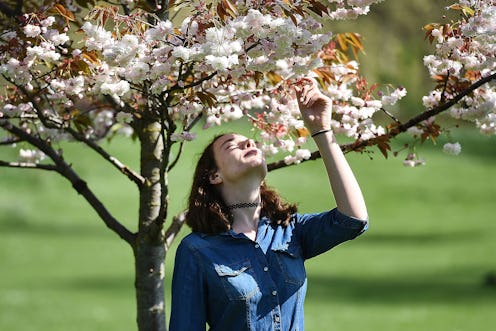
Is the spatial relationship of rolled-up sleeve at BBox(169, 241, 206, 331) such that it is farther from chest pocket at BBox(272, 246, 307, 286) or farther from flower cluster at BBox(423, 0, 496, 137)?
flower cluster at BBox(423, 0, 496, 137)

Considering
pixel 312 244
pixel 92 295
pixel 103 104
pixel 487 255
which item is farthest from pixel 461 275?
pixel 312 244

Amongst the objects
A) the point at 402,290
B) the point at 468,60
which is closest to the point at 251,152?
the point at 468,60

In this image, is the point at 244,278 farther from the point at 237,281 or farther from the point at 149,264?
the point at 149,264

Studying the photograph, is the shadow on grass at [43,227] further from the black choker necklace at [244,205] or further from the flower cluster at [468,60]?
the black choker necklace at [244,205]

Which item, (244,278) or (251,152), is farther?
(251,152)

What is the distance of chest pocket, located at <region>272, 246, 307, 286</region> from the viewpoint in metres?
3.13

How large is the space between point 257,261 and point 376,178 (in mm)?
19994

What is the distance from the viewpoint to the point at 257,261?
123 inches

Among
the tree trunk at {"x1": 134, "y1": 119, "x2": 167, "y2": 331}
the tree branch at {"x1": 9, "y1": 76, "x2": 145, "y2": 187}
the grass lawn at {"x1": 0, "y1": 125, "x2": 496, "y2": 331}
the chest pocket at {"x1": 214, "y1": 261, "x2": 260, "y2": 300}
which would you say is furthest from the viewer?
the grass lawn at {"x1": 0, "y1": 125, "x2": 496, "y2": 331}

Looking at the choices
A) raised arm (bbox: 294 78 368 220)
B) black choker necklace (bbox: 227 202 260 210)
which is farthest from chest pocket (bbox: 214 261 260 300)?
raised arm (bbox: 294 78 368 220)

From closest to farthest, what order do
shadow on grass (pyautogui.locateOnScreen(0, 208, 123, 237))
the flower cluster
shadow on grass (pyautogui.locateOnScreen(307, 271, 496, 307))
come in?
1. the flower cluster
2. shadow on grass (pyautogui.locateOnScreen(307, 271, 496, 307))
3. shadow on grass (pyautogui.locateOnScreen(0, 208, 123, 237))

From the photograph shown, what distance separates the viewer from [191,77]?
4172 mm

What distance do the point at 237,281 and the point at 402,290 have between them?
954cm

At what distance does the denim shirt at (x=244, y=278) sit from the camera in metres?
3.04
